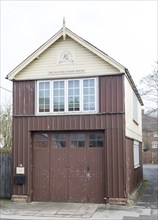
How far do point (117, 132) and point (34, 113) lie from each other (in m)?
3.75

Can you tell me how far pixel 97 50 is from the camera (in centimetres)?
1612

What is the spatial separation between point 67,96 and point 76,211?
4.93m

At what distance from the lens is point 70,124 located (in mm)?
16422

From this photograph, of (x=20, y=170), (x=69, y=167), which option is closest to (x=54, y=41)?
(x=69, y=167)

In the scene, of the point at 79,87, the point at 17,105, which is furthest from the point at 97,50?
the point at 17,105

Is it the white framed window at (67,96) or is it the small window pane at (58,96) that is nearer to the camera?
the white framed window at (67,96)

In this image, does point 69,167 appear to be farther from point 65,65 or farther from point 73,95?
point 65,65

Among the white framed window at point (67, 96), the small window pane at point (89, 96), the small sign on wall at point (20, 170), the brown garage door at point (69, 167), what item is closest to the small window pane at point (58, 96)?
the white framed window at point (67, 96)

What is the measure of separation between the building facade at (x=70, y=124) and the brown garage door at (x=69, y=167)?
0.14ft

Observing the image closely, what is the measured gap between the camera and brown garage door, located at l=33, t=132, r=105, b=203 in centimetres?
1620

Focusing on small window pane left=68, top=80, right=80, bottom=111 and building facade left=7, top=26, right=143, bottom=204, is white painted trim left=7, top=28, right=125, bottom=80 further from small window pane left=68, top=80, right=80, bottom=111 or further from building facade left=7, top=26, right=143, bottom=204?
small window pane left=68, top=80, right=80, bottom=111

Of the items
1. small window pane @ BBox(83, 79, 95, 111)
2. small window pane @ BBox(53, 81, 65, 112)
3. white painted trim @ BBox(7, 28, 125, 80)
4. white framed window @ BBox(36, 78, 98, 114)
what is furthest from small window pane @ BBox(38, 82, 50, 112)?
small window pane @ BBox(83, 79, 95, 111)

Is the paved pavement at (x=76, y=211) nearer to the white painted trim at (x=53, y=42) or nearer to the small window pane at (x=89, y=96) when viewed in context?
the small window pane at (x=89, y=96)

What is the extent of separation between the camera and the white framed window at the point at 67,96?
53.8 feet
